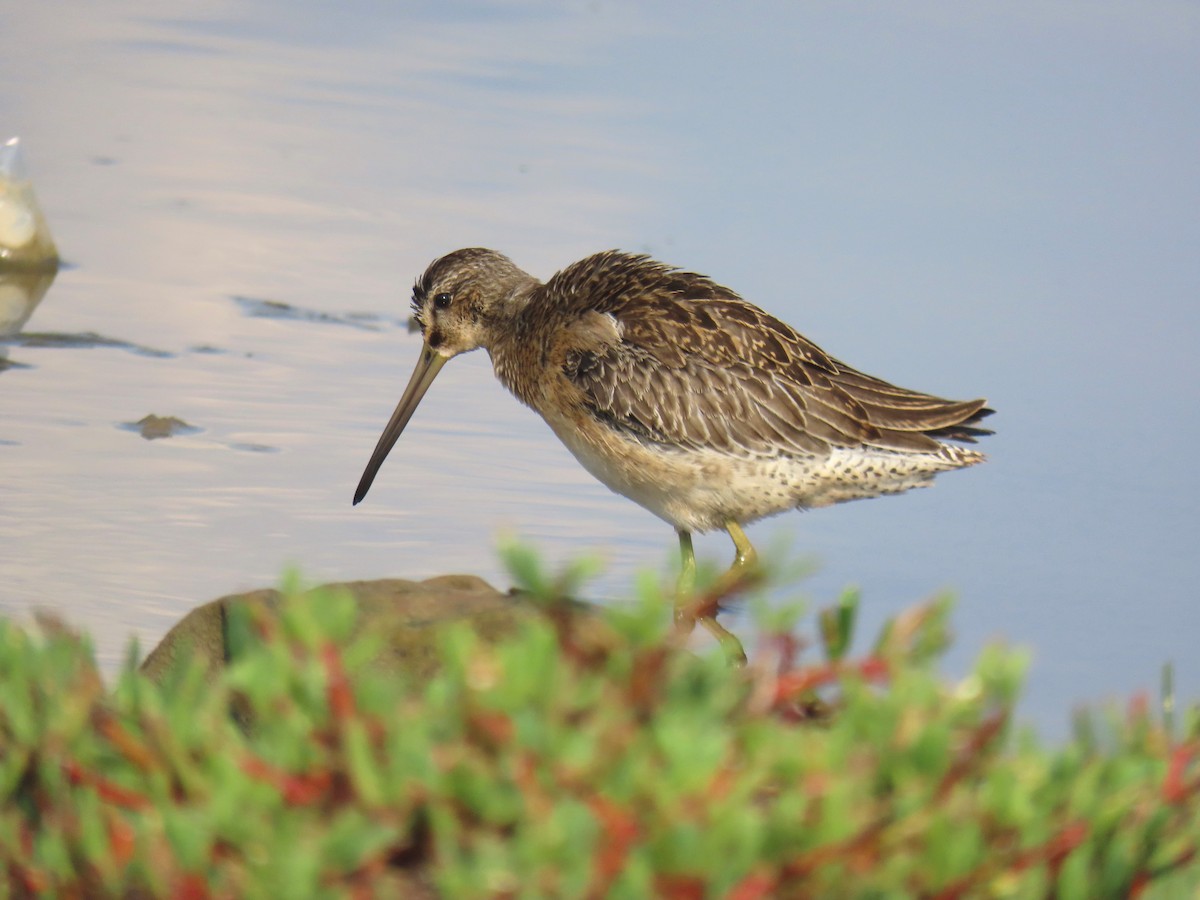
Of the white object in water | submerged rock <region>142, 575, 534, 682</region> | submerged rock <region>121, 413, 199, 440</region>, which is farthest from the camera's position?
the white object in water

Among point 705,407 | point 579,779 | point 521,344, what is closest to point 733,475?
point 705,407

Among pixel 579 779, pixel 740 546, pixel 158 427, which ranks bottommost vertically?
pixel 158 427

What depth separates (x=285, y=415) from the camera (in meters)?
6.58

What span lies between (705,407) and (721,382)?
0.42 feet

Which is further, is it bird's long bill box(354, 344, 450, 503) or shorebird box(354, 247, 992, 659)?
bird's long bill box(354, 344, 450, 503)

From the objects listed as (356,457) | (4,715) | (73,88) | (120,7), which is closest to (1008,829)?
(4,715)

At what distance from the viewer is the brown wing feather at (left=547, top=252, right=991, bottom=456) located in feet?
18.8

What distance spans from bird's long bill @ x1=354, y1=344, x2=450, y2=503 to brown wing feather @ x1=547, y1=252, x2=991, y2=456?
1.93ft

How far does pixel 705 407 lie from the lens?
5.80 meters

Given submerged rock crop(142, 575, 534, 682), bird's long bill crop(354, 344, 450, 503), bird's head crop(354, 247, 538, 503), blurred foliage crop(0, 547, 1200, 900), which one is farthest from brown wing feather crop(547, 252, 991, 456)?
blurred foliage crop(0, 547, 1200, 900)

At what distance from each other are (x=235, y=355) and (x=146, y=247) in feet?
4.30

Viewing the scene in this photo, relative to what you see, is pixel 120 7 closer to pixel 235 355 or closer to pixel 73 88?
pixel 73 88

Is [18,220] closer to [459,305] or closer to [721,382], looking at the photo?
[459,305]

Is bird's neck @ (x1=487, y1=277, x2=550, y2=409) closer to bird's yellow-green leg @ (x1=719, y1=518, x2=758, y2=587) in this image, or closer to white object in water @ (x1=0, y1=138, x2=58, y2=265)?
bird's yellow-green leg @ (x1=719, y1=518, x2=758, y2=587)
